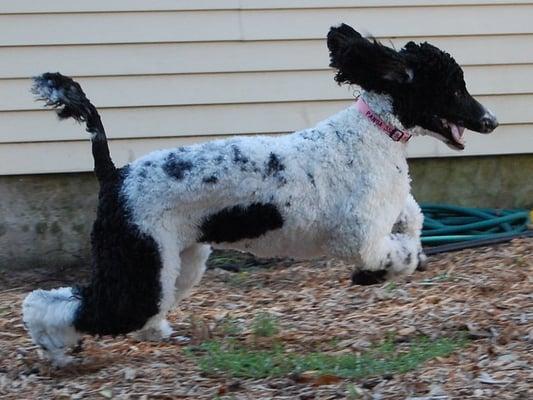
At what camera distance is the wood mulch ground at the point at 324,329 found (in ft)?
14.5

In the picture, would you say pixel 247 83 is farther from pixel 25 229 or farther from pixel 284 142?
pixel 284 142

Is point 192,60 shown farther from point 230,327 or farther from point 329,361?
point 329,361

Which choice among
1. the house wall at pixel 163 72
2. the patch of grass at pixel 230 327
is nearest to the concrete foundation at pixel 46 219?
the house wall at pixel 163 72

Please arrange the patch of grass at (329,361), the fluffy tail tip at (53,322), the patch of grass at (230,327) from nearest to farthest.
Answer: the patch of grass at (329,361) < the fluffy tail tip at (53,322) < the patch of grass at (230,327)

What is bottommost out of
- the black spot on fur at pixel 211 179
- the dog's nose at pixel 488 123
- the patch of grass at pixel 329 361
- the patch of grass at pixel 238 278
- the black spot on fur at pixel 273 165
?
the patch of grass at pixel 329 361

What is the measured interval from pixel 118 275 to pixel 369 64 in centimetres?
153

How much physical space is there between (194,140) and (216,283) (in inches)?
43.3

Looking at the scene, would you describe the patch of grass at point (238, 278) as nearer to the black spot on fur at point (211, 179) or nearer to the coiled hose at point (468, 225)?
the coiled hose at point (468, 225)

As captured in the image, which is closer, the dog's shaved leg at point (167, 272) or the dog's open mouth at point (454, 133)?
the dog's shaved leg at point (167, 272)

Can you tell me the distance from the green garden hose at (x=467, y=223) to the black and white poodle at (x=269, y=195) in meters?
2.13

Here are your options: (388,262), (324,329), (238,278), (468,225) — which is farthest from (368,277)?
(468,225)

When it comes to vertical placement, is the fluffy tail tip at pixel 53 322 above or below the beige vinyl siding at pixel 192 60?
below

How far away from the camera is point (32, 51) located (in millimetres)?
7074

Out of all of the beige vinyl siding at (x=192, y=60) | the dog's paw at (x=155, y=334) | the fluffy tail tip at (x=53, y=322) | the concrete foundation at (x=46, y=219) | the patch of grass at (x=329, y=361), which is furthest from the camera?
the concrete foundation at (x=46, y=219)
